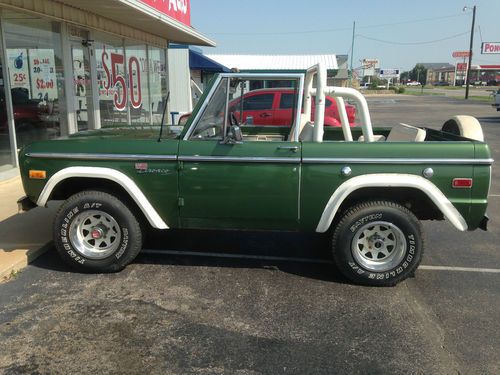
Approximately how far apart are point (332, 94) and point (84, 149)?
2478mm

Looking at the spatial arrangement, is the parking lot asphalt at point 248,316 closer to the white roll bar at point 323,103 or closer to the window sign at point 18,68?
the white roll bar at point 323,103

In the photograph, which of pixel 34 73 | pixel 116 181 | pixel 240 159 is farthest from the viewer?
pixel 34 73

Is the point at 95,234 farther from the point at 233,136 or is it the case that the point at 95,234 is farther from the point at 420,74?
the point at 420,74

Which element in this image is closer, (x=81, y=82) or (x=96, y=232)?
(x=96, y=232)

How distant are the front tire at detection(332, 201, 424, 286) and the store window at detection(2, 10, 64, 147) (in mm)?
6571

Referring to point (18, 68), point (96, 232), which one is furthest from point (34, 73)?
point (96, 232)

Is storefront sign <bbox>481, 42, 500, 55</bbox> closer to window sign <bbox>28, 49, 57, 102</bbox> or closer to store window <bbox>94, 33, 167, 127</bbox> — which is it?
store window <bbox>94, 33, 167, 127</bbox>

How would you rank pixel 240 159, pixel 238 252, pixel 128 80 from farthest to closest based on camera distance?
pixel 128 80 → pixel 238 252 → pixel 240 159

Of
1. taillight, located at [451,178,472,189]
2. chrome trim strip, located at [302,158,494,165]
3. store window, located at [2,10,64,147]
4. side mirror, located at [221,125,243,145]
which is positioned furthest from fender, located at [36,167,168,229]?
store window, located at [2,10,64,147]

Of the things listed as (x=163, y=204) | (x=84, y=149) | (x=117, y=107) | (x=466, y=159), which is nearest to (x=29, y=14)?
(x=117, y=107)

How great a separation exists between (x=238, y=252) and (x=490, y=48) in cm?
8486

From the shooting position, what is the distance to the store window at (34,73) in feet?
26.9

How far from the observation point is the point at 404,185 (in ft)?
13.4

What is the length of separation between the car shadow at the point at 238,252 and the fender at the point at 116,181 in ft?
2.28
